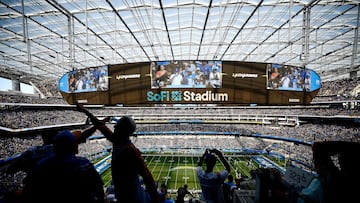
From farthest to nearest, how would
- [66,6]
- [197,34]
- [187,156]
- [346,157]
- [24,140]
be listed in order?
[187,156] → [24,140] → [197,34] → [66,6] → [346,157]

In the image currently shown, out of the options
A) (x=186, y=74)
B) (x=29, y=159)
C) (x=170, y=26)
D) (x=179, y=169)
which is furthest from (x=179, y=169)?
(x=29, y=159)

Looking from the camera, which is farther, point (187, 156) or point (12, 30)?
point (187, 156)

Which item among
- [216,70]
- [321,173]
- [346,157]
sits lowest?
[321,173]

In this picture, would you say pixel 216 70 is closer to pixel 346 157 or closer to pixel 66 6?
pixel 346 157

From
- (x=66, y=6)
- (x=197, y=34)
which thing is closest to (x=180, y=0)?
(x=197, y=34)

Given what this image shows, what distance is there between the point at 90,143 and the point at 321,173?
29349mm

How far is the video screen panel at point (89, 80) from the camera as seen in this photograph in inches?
131

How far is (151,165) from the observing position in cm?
2059

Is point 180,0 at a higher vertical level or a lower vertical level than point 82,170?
higher

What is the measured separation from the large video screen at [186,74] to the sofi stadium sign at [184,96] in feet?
0.39

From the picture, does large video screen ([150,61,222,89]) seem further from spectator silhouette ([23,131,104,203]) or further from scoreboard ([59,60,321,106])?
spectator silhouette ([23,131,104,203])

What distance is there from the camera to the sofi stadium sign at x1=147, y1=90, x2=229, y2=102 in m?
3.22

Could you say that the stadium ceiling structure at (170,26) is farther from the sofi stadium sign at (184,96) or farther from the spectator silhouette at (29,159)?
the spectator silhouette at (29,159)

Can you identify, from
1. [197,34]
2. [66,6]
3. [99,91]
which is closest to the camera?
[99,91]
